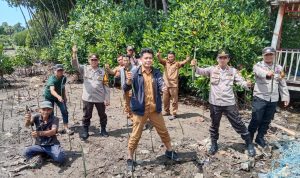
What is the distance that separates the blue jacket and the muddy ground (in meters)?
1.03

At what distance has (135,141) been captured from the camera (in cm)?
502

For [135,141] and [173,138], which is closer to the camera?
[135,141]

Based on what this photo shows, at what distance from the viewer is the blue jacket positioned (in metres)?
4.91

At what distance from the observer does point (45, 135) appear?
538 cm

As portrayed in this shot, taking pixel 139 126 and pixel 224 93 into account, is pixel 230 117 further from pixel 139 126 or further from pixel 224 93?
pixel 139 126

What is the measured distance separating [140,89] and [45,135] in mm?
1810

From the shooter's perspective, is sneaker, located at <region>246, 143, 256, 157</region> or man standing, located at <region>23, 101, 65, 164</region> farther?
sneaker, located at <region>246, 143, 256, 157</region>

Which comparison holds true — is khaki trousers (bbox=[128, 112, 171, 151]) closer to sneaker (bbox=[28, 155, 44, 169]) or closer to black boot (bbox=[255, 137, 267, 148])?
sneaker (bbox=[28, 155, 44, 169])

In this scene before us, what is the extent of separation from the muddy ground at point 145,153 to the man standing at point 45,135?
0.71ft

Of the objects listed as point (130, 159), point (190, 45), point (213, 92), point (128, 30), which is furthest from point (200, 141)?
point (128, 30)

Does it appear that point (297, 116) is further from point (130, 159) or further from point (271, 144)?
point (130, 159)

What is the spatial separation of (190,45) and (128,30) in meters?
3.75

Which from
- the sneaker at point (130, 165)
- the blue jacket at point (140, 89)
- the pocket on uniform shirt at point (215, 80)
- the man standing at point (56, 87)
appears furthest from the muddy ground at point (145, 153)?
the pocket on uniform shirt at point (215, 80)

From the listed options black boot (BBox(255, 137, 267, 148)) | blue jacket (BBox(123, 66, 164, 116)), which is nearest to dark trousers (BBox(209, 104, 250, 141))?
black boot (BBox(255, 137, 267, 148))
